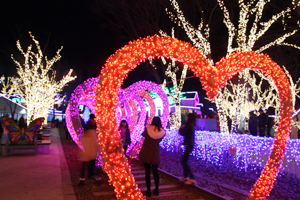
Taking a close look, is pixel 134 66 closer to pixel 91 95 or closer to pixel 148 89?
pixel 148 89

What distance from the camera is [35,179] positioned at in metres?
7.50

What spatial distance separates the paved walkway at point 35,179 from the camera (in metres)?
6.03

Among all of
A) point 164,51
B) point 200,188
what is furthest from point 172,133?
point 164,51

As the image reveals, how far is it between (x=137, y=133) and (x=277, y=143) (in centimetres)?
847

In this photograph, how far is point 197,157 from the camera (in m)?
10.9

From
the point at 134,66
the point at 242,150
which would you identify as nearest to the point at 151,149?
the point at 134,66

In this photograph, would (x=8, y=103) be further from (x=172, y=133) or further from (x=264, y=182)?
(x=264, y=182)

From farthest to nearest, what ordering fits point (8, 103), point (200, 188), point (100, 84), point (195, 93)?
point (195, 93)
point (8, 103)
point (200, 188)
point (100, 84)

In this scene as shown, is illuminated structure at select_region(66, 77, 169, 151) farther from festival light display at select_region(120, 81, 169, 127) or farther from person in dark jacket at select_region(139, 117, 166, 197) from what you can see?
person in dark jacket at select_region(139, 117, 166, 197)

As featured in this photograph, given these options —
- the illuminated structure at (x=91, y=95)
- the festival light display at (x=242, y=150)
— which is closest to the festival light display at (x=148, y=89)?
the illuminated structure at (x=91, y=95)

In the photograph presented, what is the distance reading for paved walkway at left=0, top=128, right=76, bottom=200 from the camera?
603cm

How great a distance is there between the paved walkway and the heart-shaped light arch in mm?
2212

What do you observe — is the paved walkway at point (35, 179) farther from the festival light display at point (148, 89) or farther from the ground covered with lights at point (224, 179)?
the festival light display at point (148, 89)

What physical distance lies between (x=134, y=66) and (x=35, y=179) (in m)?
4.93
